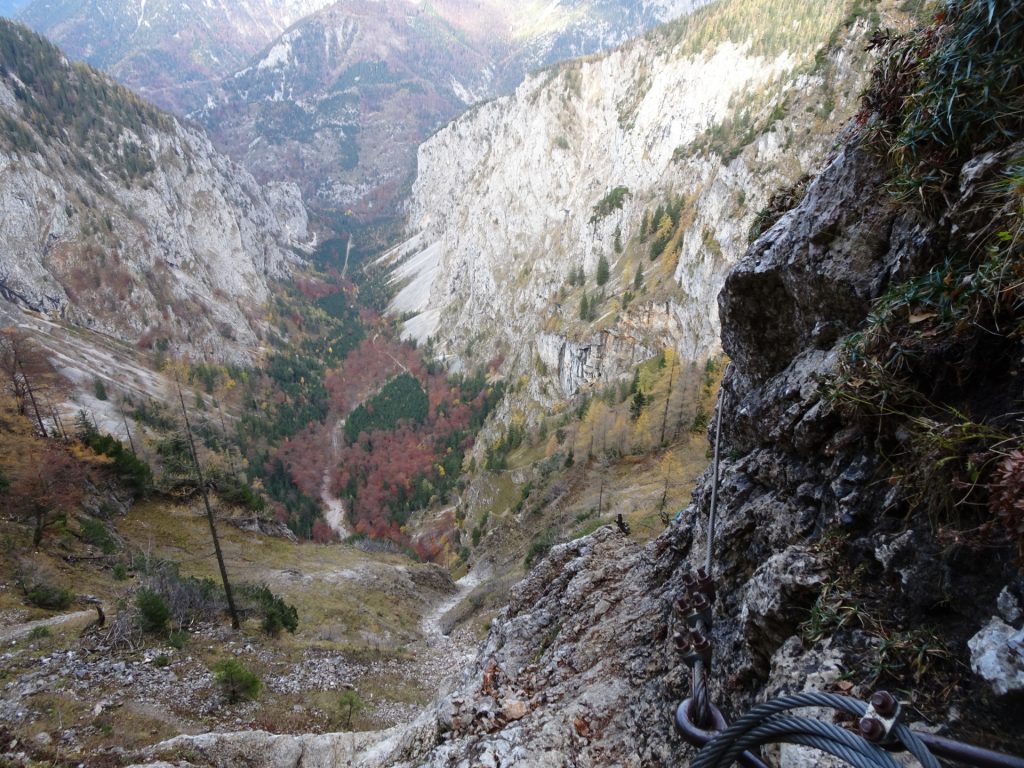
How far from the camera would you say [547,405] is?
114688mm

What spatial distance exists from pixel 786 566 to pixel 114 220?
607 feet

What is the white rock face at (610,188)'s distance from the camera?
87.5 meters

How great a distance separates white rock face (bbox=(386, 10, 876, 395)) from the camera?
87.5 meters

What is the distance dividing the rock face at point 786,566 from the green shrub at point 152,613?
53.6 feet

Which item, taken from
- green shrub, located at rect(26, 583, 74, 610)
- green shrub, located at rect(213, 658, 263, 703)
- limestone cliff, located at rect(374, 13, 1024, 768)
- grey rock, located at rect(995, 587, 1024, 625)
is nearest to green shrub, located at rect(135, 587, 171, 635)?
green shrub, located at rect(213, 658, 263, 703)

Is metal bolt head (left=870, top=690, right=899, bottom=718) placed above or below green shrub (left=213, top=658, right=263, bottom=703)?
above

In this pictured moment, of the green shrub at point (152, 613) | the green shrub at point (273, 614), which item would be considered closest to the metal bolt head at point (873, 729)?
the green shrub at point (152, 613)

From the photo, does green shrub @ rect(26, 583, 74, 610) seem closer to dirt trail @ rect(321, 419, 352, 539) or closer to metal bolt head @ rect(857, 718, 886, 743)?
metal bolt head @ rect(857, 718, 886, 743)

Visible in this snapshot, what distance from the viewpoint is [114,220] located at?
5620 inches

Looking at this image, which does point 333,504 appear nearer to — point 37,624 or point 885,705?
point 37,624

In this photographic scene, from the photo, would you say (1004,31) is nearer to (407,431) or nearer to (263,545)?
(263,545)

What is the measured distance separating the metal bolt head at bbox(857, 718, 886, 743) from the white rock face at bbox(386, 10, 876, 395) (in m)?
80.8

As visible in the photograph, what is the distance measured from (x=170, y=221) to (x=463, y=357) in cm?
10129

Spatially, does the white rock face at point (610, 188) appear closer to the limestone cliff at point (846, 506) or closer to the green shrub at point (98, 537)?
the limestone cliff at point (846, 506)
